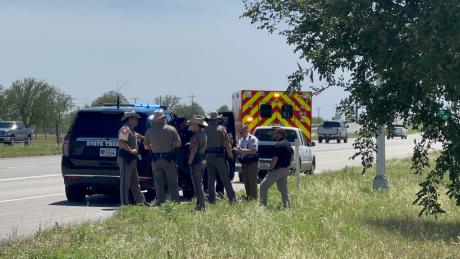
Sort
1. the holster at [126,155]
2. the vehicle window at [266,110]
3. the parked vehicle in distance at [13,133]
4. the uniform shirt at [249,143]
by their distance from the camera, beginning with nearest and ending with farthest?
the holster at [126,155]
the uniform shirt at [249,143]
the vehicle window at [266,110]
the parked vehicle in distance at [13,133]

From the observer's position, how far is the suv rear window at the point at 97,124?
54.0 ft

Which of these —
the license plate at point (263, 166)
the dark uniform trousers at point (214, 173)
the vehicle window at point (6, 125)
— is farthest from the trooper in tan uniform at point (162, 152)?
the vehicle window at point (6, 125)

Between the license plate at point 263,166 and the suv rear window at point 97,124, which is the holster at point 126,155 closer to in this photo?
the suv rear window at point 97,124

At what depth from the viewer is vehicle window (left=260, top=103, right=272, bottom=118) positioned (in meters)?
24.4

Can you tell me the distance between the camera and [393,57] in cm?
923

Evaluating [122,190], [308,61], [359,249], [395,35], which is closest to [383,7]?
[395,35]

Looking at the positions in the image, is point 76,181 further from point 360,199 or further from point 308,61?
point 308,61

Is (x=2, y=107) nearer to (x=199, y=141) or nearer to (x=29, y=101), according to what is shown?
(x=29, y=101)

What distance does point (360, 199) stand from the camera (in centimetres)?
1738

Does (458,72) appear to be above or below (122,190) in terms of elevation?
above

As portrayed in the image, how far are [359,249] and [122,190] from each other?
5611 mm

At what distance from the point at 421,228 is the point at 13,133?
47790 millimetres

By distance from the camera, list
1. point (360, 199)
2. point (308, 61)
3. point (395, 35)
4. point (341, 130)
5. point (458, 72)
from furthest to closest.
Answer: point (341, 130) → point (360, 199) → point (308, 61) → point (395, 35) → point (458, 72)

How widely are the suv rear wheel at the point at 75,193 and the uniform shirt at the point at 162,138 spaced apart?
275 cm
